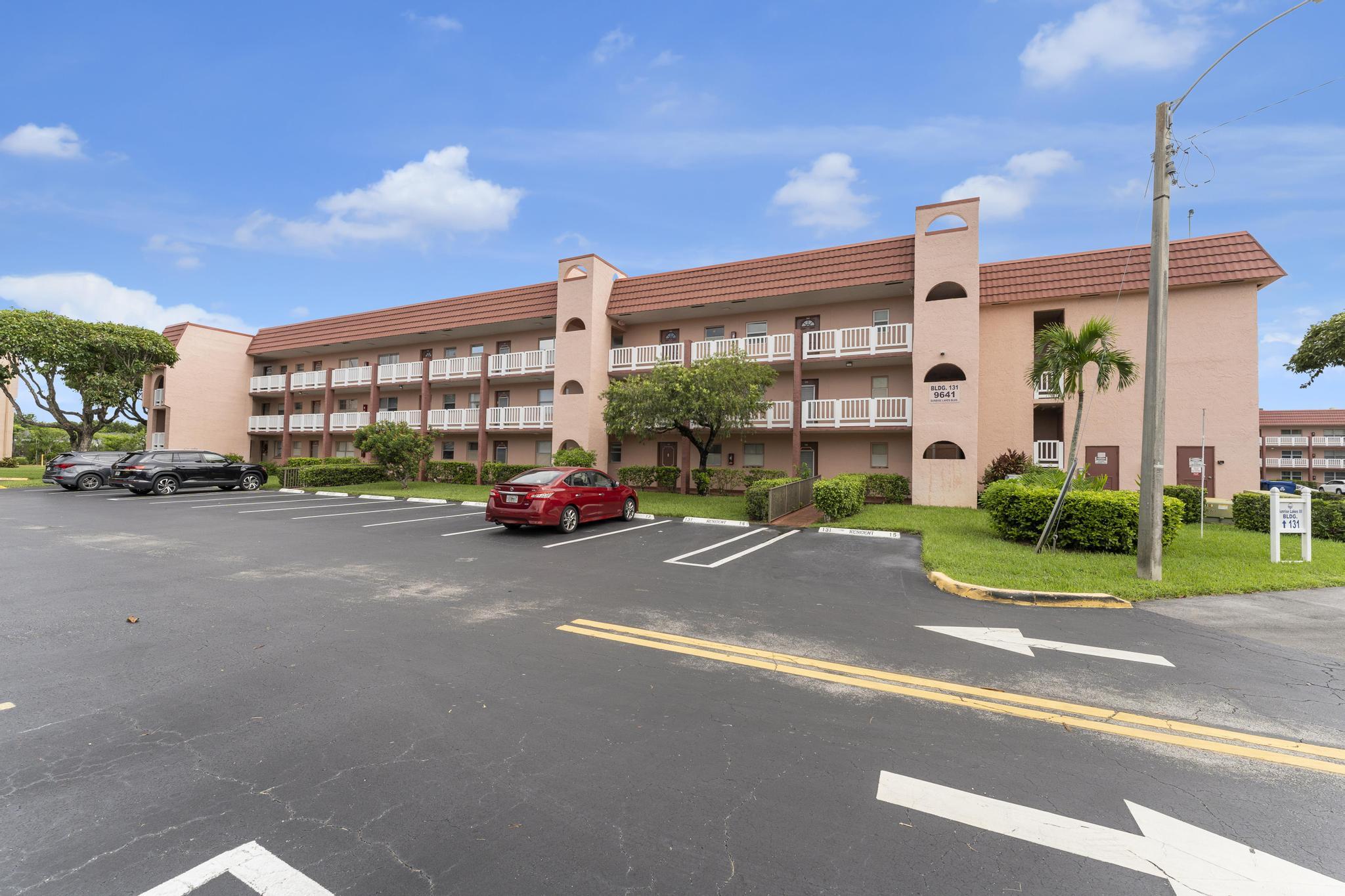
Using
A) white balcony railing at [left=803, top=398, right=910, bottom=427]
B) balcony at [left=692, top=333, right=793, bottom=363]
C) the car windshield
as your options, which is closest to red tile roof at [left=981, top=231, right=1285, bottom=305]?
white balcony railing at [left=803, top=398, right=910, bottom=427]

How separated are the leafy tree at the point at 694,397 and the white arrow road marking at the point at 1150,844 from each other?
16.1 metres

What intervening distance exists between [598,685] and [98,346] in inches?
1539

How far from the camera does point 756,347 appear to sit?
22.4m

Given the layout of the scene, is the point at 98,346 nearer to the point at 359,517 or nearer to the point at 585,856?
the point at 359,517

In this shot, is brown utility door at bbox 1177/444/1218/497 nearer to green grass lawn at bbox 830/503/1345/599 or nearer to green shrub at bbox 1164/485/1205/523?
green shrub at bbox 1164/485/1205/523

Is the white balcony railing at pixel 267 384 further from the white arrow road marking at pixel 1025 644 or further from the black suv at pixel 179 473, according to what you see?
the white arrow road marking at pixel 1025 644

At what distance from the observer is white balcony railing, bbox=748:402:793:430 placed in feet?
70.8

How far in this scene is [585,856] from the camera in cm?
248

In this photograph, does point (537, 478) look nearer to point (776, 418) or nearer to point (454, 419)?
point (776, 418)

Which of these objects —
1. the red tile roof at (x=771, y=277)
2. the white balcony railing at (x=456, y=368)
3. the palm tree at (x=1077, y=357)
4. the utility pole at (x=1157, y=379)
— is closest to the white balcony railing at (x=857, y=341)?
the red tile roof at (x=771, y=277)

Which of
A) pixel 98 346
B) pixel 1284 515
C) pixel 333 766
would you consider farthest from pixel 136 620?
pixel 98 346

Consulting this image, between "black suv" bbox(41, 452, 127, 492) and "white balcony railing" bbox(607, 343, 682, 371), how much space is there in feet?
67.7

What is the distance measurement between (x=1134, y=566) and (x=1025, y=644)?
4914mm

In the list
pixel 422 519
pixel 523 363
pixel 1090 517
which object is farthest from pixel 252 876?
pixel 523 363
